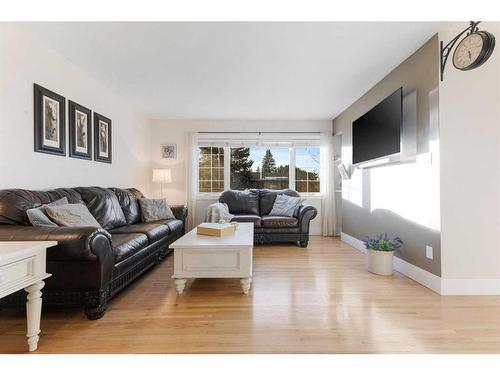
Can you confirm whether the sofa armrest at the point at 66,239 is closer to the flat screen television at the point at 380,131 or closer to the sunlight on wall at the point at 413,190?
the sunlight on wall at the point at 413,190

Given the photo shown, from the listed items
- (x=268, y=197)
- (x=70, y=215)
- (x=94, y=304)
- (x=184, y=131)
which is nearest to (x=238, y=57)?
(x=70, y=215)

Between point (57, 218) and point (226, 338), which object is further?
point (57, 218)

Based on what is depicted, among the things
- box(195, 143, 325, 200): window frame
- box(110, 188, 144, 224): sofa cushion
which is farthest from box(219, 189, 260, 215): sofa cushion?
box(110, 188, 144, 224): sofa cushion

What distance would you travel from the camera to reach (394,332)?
65.7 inches

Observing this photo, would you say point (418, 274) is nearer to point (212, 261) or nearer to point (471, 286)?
point (471, 286)

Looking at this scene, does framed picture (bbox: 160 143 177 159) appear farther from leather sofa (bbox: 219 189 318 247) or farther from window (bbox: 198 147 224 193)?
leather sofa (bbox: 219 189 318 247)

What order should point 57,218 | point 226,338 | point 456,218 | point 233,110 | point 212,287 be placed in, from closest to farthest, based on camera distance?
point 226,338 < point 57,218 < point 456,218 < point 212,287 < point 233,110

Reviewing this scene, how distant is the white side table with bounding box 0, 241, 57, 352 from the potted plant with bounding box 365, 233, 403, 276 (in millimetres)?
2886

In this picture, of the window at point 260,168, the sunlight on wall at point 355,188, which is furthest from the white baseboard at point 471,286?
the window at point 260,168

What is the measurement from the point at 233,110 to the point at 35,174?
10.1ft

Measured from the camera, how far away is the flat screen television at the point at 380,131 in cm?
271

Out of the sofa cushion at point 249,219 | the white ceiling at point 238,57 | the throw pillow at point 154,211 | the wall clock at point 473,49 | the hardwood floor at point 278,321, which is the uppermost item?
the white ceiling at point 238,57

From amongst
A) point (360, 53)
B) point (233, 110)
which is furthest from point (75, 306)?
point (233, 110)
